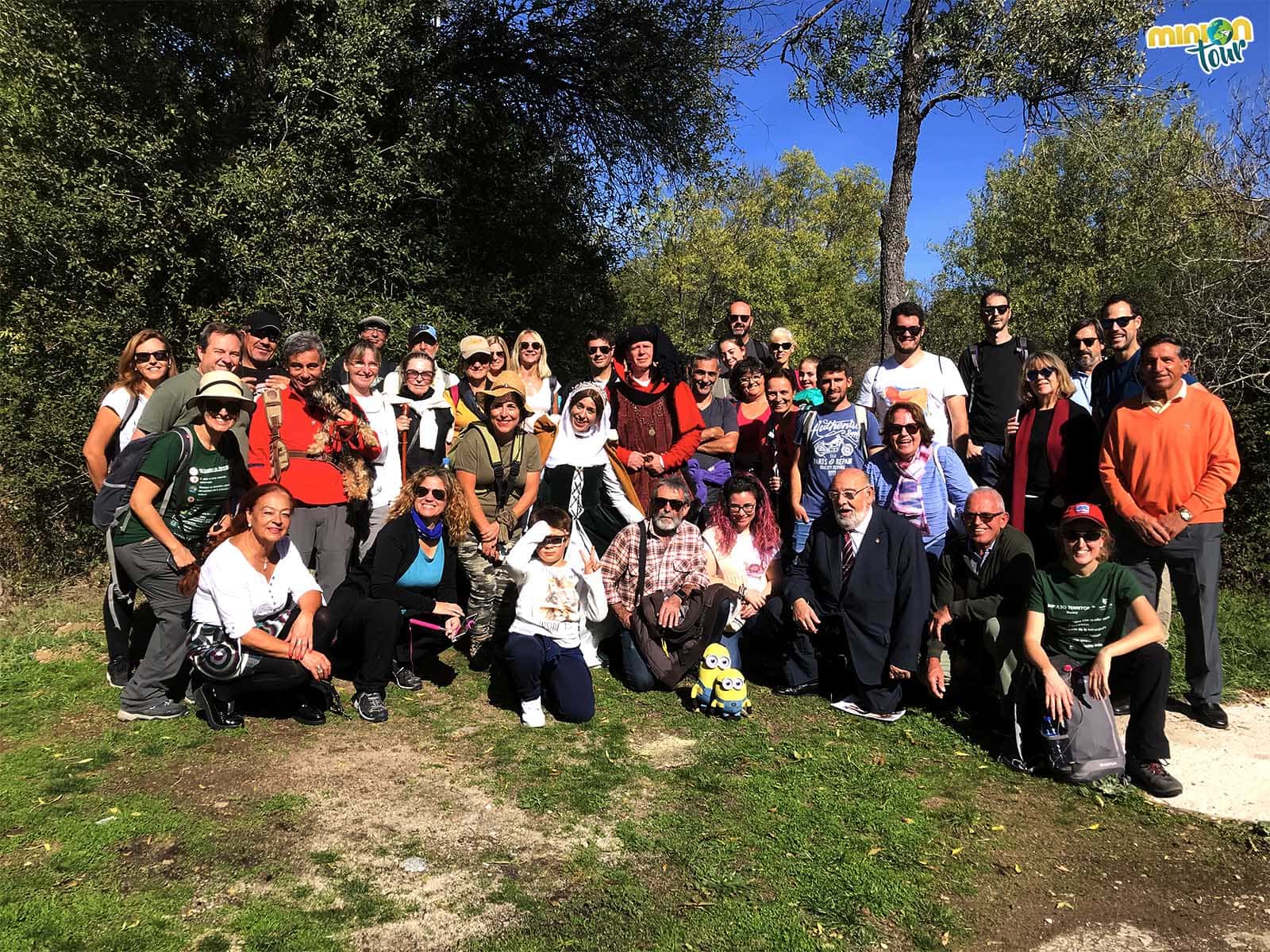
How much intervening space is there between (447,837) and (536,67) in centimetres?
1026

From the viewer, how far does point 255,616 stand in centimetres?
454

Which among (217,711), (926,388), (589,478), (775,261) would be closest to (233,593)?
(217,711)

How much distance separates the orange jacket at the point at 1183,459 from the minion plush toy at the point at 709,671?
8.02 ft

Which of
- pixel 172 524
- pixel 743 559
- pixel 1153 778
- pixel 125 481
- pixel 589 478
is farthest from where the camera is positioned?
pixel 589 478

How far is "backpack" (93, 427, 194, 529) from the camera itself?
14.9 ft

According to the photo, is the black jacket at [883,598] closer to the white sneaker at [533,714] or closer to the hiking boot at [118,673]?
the white sneaker at [533,714]

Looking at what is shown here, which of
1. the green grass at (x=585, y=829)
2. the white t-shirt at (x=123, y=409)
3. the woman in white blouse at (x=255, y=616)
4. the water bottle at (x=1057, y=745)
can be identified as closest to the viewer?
the green grass at (x=585, y=829)

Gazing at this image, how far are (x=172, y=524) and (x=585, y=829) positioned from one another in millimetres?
2861

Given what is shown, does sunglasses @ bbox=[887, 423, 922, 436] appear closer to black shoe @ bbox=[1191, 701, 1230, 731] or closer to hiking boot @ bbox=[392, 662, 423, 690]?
black shoe @ bbox=[1191, 701, 1230, 731]

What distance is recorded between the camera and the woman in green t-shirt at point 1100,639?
13.4ft

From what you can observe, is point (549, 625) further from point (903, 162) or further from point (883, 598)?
A: point (903, 162)

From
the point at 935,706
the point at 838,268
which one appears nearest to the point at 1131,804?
the point at 935,706

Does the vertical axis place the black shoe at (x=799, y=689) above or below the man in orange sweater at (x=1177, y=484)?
below

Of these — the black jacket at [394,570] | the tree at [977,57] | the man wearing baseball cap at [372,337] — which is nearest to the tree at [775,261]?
the tree at [977,57]
